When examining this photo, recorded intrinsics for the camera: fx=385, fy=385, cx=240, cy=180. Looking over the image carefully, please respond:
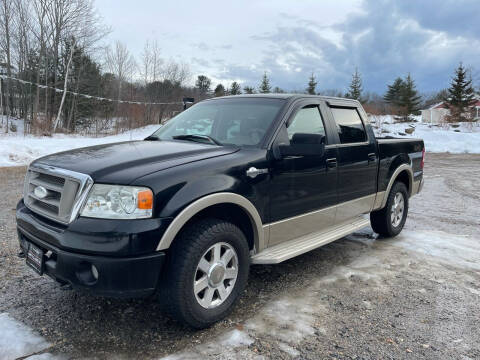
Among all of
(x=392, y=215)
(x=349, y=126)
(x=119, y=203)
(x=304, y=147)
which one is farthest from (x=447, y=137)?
(x=119, y=203)

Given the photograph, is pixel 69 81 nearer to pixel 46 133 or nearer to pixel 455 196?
pixel 46 133

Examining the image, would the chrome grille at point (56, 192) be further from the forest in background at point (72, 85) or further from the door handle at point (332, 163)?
the forest in background at point (72, 85)

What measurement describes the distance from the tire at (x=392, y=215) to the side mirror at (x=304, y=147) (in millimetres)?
2481

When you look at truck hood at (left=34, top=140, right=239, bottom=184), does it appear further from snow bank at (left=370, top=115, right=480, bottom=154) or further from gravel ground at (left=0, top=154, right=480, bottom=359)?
snow bank at (left=370, top=115, right=480, bottom=154)

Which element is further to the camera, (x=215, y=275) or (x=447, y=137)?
(x=447, y=137)

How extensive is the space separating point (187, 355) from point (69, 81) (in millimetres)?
34234

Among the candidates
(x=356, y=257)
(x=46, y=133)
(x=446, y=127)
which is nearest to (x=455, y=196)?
(x=356, y=257)

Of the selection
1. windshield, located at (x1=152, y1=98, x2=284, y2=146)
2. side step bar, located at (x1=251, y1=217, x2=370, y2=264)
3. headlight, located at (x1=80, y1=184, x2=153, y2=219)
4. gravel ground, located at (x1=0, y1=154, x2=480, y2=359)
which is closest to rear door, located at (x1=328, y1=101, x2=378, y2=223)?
side step bar, located at (x1=251, y1=217, x2=370, y2=264)

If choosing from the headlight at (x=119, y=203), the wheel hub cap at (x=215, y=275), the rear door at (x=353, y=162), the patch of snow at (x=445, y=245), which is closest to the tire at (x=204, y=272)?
the wheel hub cap at (x=215, y=275)

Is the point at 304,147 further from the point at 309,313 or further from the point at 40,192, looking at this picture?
the point at 40,192

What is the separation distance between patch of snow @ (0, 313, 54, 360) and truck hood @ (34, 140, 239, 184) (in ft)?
4.07

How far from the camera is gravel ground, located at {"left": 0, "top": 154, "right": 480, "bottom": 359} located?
107 inches

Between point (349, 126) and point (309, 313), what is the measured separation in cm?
234

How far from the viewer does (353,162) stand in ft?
14.4
